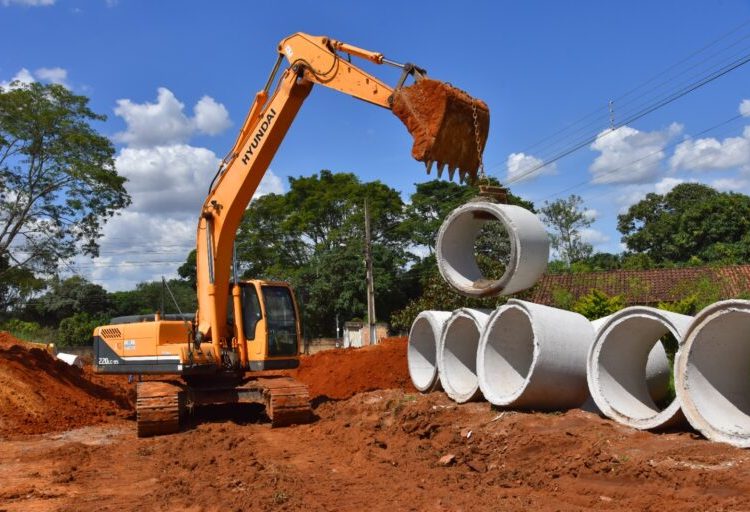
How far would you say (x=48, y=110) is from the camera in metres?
17.4

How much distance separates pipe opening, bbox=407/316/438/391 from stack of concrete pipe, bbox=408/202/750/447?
549mm

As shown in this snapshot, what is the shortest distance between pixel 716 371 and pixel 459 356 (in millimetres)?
4780

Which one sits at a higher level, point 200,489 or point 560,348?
point 560,348

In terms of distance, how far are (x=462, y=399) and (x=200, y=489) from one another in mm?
4526

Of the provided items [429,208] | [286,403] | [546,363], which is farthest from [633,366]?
[429,208]

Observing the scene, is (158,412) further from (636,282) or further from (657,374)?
(636,282)

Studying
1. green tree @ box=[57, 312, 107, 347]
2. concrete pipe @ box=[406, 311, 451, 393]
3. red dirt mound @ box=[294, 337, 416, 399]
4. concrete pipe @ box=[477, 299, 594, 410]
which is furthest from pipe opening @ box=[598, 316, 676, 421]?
green tree @ box=[57, 312, 107, 347]

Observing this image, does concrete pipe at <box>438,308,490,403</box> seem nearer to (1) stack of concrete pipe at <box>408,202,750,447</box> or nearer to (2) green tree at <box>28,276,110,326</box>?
(1) stack of concrete pipe at <box>408,202,750,447</box>

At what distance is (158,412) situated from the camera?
1066 centimetres

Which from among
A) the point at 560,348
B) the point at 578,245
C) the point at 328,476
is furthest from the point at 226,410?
the point at 578,245

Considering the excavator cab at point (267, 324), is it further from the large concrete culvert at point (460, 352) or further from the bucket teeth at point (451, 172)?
the bucket teeth at point (451, 172)

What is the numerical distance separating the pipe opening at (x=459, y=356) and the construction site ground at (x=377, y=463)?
1.12 ft

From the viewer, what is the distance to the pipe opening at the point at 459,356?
11.1 metres

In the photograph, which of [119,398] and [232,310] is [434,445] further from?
[119,398]
